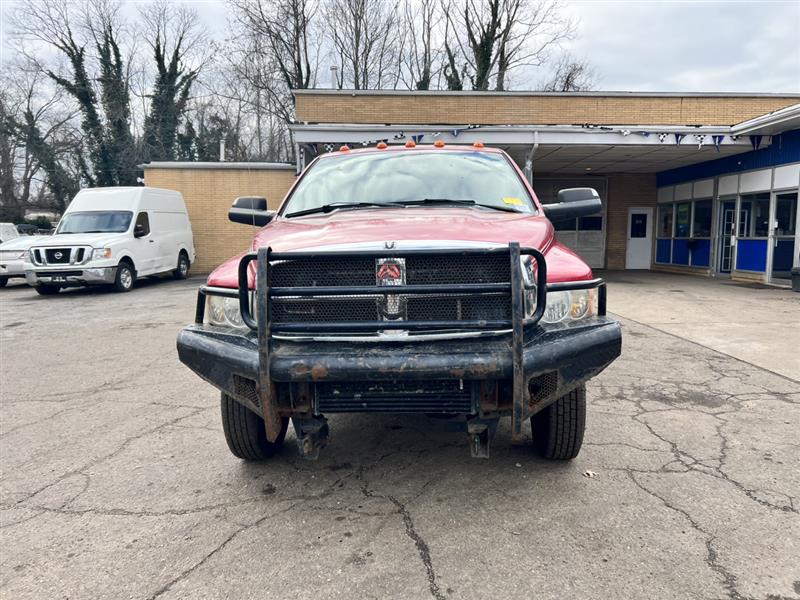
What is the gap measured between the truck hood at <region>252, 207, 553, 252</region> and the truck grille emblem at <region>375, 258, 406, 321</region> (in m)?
0.09

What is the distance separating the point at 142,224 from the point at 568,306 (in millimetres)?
13626

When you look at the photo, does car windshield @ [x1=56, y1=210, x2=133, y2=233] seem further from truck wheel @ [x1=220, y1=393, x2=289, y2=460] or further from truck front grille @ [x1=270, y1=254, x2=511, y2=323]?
truck front grille @ [x1=270, y1=254, x2=511, y2=323]

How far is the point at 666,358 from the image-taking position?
6.14m

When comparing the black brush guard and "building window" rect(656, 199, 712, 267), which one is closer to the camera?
the black brush guard

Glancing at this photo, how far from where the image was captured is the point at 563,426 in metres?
3.10

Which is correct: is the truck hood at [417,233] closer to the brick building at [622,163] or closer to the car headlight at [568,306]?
the car headlight at [568,306]

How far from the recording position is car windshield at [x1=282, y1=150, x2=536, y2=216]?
3.70m

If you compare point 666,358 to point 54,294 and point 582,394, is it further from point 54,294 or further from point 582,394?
point 54,294

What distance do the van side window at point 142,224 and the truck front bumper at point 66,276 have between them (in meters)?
1.67

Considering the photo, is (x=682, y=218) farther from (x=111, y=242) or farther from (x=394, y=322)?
(x=394, y=322)

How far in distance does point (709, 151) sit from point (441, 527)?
1585 centimetres

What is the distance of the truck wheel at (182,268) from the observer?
16.5 meters

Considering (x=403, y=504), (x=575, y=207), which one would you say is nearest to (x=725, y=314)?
(x=575, y=207)

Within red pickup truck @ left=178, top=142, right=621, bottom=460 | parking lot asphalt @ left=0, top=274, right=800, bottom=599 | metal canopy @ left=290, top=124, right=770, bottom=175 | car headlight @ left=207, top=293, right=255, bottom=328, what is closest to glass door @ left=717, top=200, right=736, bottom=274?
metal canopy @ left=290, top=124, right=770, bottom=175
